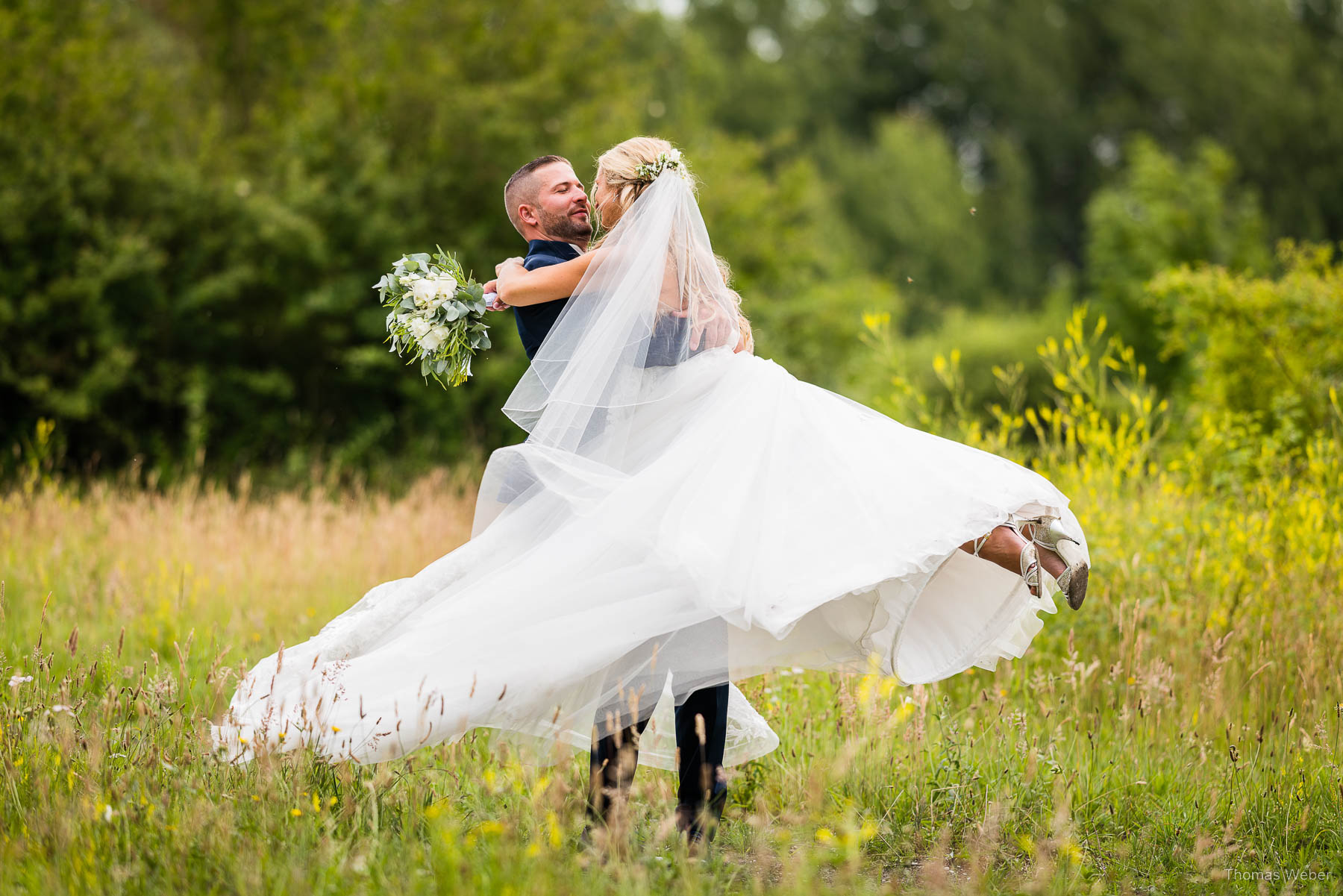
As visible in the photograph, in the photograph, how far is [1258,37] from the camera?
29625mm

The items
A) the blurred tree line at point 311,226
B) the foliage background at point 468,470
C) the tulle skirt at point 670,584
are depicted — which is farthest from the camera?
the blurred tree line at point 311,226

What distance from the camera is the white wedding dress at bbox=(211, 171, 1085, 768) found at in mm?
2924

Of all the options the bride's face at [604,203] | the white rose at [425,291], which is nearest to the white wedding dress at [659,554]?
the bride's face at [604,203]

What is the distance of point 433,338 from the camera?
3.45 metres

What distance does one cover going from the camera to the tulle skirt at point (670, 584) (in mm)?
2904

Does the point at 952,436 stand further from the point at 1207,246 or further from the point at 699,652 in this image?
the point at 1207,246

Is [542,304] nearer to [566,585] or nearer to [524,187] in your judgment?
[524,187]

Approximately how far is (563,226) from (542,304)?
29cm

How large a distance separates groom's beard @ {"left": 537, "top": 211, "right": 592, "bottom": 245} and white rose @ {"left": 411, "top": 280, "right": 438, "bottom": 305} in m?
0.40

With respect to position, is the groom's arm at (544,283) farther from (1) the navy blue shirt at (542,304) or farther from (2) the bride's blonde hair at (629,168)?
(2) the bride's blonde hair at (629,168)

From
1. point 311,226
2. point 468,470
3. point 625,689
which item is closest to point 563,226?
point 625,689

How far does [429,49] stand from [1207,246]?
47.3 feet

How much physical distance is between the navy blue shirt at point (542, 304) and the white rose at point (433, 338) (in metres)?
0.26

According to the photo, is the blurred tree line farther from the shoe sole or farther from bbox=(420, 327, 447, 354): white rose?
bbox=(420, 327, 447, 354): white rose
